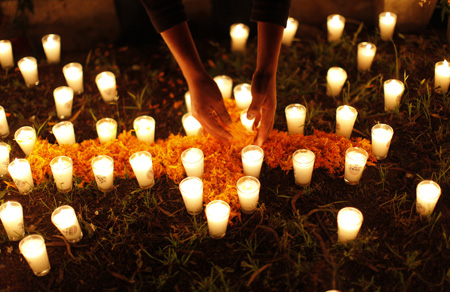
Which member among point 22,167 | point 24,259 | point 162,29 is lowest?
point 24,259

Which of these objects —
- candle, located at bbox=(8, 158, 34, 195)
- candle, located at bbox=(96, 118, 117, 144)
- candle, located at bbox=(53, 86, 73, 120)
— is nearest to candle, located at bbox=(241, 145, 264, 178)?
candle, located at bbox=(96, 118, 117, 144)

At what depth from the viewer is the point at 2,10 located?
509 centimetres

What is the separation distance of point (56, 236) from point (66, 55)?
236cm

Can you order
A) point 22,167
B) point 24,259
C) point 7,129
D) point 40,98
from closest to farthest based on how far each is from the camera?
point 24,259 < point 22,167 < point 7,129 < point 40,98

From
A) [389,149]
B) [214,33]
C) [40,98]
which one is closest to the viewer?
[389,149]

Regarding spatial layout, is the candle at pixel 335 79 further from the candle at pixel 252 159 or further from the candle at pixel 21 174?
the candle at pixel 21 174

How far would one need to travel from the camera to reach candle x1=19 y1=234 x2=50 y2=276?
123 inches

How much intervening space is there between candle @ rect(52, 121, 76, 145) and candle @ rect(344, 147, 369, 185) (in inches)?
80.4

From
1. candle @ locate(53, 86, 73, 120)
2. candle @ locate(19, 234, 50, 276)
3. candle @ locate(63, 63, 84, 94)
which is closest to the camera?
candle @ locate(19, 234, 50, 276)

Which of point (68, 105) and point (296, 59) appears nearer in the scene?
point (68, 105)

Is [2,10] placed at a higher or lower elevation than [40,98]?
higher

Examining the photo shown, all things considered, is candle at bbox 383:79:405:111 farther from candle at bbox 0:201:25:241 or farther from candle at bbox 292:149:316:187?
candle at bbox 0:201:25:241

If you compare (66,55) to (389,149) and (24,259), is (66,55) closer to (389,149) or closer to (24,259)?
(24,259)

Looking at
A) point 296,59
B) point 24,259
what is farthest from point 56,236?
point 296,59
